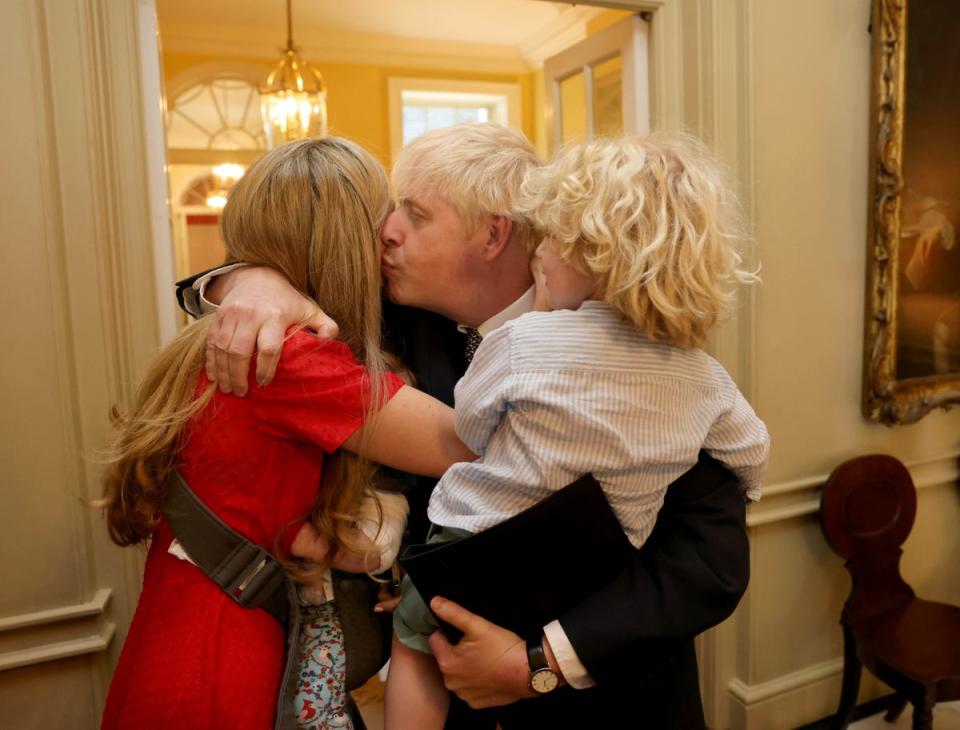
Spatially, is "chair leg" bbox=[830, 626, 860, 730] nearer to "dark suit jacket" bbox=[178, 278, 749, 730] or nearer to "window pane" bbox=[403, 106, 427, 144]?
"dark suit jacket" bbox=[178, 278, 749, 730]

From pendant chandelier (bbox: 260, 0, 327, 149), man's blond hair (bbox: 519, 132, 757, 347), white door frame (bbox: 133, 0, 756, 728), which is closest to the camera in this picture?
man's blond hair (bbox: 519, 132, 757, 347)

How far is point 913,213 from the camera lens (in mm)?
2758

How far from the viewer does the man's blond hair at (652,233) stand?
38.5 inches

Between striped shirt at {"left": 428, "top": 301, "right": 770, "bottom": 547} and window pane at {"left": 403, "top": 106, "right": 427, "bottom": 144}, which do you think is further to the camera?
window pane at {"left": 403, "top": 106, "right": 427, "bottom": 144}

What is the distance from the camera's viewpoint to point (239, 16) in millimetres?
5746

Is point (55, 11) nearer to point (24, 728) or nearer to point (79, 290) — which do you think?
point (79, 290)

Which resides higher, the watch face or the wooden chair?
the watch face

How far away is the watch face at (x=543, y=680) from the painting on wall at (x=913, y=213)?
2.17 meters

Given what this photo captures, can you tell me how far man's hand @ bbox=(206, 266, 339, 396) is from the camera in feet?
3.37

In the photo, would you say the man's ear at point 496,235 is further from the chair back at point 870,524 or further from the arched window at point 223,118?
the arched window at point 223,118

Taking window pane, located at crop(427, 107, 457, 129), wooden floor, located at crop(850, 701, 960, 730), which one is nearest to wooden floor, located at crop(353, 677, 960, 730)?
wooden floor, located at crop(850, 701, 960, 730)

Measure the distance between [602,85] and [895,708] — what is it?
2596mm

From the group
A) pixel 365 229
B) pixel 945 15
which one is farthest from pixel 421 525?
pixel 945 15

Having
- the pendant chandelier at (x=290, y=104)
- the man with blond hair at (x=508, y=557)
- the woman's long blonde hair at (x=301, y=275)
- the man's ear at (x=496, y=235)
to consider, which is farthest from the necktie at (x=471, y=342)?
the pendant chandelier at (x=290, y=104)
